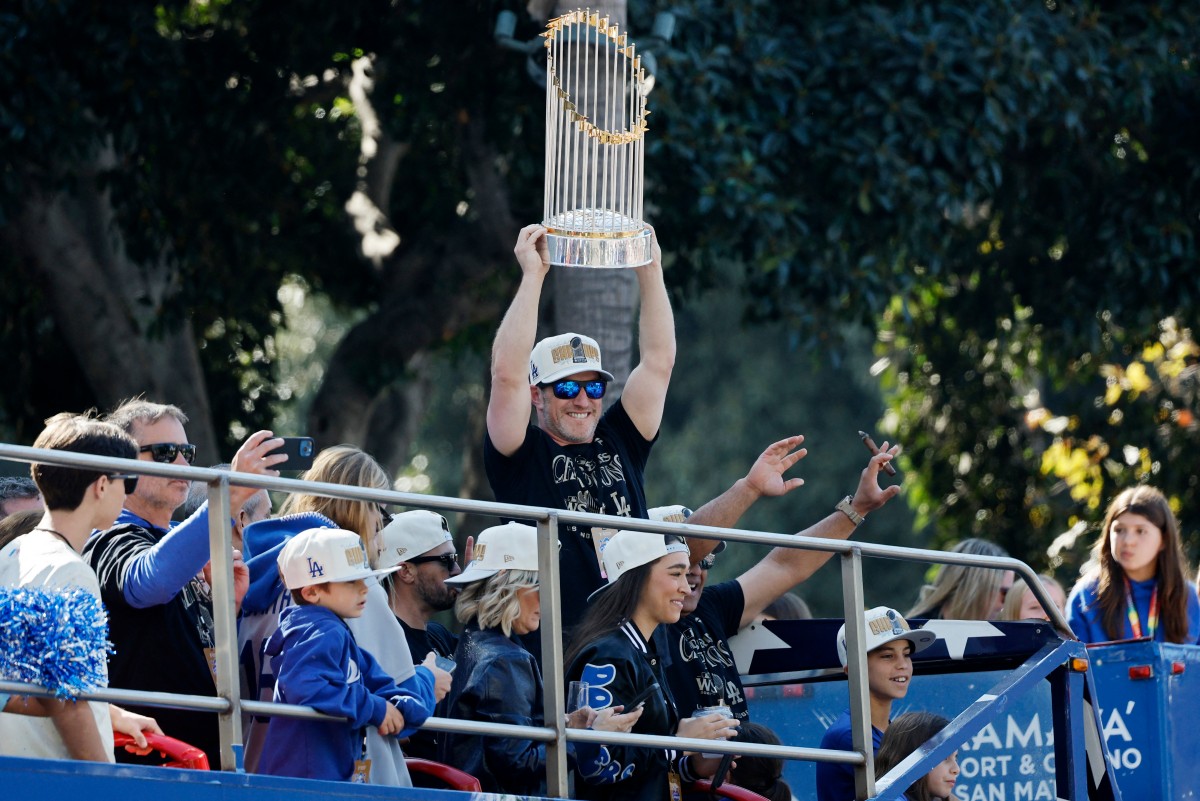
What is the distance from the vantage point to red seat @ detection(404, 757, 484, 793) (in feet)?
16.7

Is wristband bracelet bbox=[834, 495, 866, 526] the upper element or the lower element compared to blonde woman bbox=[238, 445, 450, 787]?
upper

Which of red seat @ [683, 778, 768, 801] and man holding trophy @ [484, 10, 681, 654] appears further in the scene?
man holding trophy @ [484, 10, 681, 654]

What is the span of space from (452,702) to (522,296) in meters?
1.43

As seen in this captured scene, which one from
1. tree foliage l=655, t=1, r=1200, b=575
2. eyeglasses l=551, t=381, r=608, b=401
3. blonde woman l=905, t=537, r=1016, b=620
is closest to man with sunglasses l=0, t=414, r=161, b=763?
eyeglasses l=551, t=381, r=608, b=401

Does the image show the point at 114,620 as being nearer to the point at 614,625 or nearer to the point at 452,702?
the point at 452,702

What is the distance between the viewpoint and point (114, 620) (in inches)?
202

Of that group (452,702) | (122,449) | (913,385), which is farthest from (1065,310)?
(122,449)

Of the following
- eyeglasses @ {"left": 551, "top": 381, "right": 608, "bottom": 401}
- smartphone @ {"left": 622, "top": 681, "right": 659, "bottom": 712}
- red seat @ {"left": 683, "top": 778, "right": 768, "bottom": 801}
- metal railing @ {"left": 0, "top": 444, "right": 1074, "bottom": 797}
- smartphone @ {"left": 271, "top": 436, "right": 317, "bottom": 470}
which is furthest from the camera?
eyeglasses @ {"left": 551, "top": 381, "right": 608, "bottom": 401}

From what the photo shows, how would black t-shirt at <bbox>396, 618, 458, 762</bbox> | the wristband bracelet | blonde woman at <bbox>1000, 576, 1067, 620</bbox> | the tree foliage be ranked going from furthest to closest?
1. the tree foliage
2. blonde woman at <bbox>1000, 576, 1067, 620</bbox>
3. the wristband bracelet
4. black t-shirt at <bbox>396, 618, 458, 762</bbox>

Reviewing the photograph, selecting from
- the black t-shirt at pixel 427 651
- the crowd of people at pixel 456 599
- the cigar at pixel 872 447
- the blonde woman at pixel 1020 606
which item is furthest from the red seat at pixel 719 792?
the blonde woman at pixel 1020 606

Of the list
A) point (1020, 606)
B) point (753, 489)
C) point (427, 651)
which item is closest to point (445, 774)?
point (427, 651)

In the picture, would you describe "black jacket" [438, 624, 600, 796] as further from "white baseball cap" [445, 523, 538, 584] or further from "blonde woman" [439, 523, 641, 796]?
"white baseball cap" [445, 523, 538, 584]

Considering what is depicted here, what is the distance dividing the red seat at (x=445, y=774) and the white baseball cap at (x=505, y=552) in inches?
22.7

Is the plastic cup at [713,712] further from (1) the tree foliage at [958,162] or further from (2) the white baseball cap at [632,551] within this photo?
(1) the tree foliage at [958,162]
